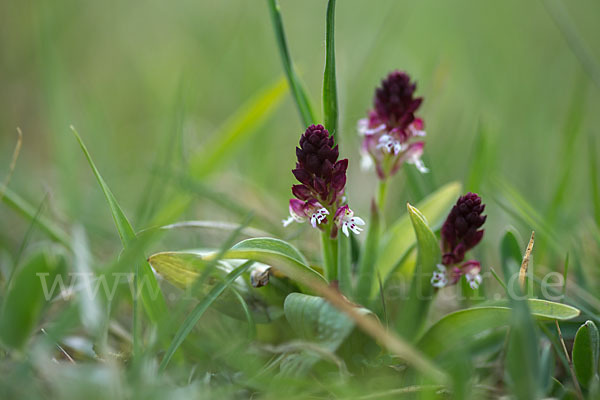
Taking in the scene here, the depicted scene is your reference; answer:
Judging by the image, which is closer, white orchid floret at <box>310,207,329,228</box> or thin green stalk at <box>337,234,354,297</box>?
white orchid floret at <box>310,207,329,228</box>

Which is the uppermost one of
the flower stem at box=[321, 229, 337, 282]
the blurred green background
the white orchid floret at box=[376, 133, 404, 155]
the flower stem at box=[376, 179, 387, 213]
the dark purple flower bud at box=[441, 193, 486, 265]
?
the blurred green background

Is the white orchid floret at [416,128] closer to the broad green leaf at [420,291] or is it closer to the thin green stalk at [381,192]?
the thin green stalk at [381,192]

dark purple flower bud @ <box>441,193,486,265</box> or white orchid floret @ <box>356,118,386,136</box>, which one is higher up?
white orchid floret @ <box>356,118,386,136</box>

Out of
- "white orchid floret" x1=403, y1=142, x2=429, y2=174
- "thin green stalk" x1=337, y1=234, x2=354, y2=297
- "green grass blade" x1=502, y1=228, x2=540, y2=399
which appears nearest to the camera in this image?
"green grass blade" x1=502, y1=228, x2=540, y2=399

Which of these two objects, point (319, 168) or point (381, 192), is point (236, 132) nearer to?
point (381, 192)

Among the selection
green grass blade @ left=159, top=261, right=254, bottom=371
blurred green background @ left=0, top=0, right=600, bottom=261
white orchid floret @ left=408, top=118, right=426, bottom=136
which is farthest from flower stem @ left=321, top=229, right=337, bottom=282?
blurred green background @ left=0, top=0, right=600, bottom=261

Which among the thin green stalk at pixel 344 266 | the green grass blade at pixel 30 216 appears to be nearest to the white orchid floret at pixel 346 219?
the thin green stalk at pixel 344 266

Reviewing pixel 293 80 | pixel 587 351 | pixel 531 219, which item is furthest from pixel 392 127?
pixel 587 351

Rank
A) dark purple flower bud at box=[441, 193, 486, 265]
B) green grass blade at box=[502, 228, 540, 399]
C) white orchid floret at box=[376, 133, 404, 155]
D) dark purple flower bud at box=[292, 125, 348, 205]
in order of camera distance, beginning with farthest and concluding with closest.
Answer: white orchid floret at box=[376, 133, 404, 155]
dark purple flower bud at box=[441, 193, 486, 265]
dark purple flower bud at box=[292, 125, 348, 205]
green grass blade at box=[502, 228, 540, 399]

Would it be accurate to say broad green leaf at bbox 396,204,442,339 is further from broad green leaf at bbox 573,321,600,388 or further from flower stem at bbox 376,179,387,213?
broad green leaf at bbox 573,321,600,388
